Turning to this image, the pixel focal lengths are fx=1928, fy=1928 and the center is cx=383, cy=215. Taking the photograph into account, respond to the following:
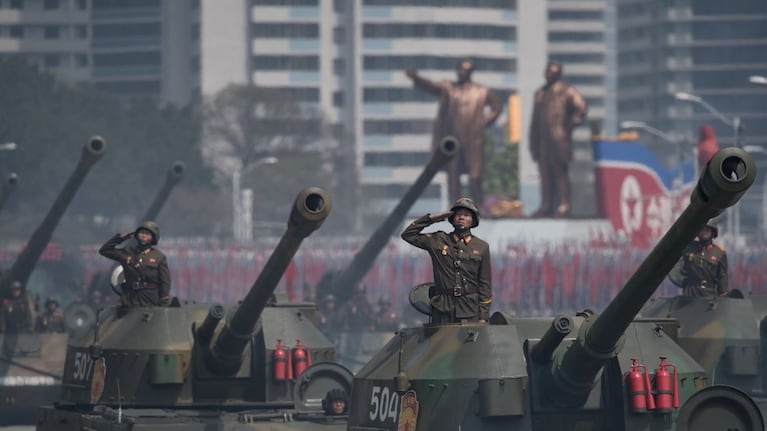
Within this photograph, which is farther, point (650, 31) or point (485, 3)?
point (650, 31)

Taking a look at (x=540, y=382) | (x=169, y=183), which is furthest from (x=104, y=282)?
(x=540, y=382)

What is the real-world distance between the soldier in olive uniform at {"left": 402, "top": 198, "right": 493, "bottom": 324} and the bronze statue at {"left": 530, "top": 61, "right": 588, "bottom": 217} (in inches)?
2223

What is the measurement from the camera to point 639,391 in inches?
652

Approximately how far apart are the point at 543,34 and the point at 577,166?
18030 millimetres

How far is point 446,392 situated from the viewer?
16.6 metres

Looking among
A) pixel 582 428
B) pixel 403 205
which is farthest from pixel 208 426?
pixel 403 205

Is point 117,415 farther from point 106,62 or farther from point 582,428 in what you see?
point 106,62

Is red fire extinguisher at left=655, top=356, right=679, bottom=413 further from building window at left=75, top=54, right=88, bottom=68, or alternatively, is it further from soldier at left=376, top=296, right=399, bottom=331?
building window at left=75, top=54, right=88, bottom=68

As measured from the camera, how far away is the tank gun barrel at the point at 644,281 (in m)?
13.6

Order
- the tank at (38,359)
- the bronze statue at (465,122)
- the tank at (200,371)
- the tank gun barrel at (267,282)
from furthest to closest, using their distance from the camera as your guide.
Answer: the bronze statue at (465,122) → the tank at (38,359) → the tank at (200,371) → the tank gun barrel at (267,282)

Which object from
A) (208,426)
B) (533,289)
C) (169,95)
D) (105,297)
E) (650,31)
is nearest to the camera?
(208,426)

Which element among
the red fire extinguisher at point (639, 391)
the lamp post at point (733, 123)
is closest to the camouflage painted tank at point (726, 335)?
the red fire extinguisher at point (639, 391)

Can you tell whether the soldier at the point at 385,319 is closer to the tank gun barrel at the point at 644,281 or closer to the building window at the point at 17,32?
the tank gun barrel at the point at 644,281

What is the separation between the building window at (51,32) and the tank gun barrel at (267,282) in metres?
138
